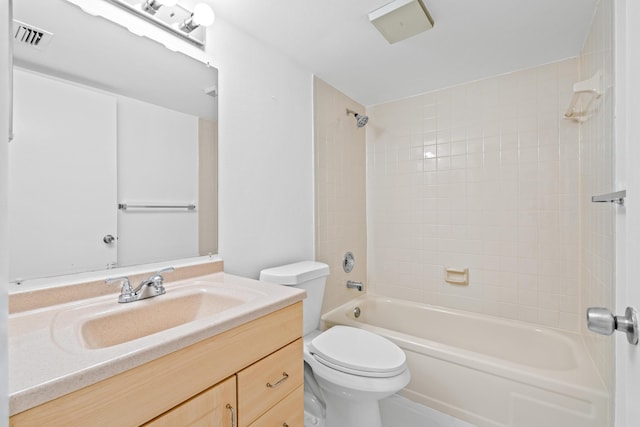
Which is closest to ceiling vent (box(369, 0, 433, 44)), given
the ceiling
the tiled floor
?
the ceiling

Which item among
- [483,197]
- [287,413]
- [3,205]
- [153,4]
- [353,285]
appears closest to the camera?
[3,205]

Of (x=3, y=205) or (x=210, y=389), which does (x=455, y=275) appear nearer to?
(x=210, y=389)

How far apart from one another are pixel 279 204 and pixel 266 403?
106 cm

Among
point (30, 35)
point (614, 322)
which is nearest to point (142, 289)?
point (30, 35)

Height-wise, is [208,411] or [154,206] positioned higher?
[154,206]

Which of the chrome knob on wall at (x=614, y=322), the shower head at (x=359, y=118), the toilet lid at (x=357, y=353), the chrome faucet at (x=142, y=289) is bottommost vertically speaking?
the toilet lid at (x=357, y=353)

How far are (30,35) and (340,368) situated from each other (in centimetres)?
168

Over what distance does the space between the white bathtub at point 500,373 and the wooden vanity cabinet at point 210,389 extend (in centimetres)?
86

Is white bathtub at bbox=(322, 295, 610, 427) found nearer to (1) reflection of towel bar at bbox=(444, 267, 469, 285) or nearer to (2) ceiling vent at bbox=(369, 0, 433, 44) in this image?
(1) reflection of towel bar at bbox=(444, 267, 469, 285)

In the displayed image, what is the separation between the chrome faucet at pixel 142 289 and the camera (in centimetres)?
99

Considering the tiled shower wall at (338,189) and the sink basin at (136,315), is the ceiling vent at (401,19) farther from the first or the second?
the sink basin at (136,315)

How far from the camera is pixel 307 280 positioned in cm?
154

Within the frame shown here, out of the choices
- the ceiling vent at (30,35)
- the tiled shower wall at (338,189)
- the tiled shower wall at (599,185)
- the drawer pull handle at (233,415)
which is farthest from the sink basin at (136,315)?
the tiled shower wall at (599,185)

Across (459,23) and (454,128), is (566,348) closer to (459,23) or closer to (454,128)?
(454,128)
